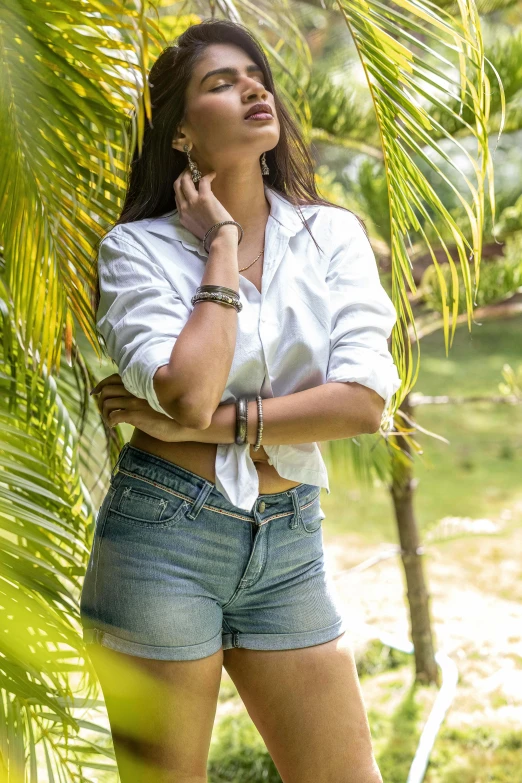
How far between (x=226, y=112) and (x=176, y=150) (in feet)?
0.50

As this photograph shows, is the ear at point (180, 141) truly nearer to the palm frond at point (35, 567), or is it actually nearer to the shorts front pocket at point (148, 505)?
the palm frond at point (35, 567)

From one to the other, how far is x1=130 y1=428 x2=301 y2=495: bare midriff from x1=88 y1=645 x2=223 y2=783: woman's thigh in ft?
0.97

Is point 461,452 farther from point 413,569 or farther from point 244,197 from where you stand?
point 244,197

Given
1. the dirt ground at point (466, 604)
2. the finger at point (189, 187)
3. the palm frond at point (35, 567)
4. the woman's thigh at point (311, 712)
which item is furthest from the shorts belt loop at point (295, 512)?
the dirt ground at point (466, 604)

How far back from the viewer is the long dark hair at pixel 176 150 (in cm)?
161

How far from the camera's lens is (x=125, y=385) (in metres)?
1.45

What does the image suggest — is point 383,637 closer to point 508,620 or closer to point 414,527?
point 414,527

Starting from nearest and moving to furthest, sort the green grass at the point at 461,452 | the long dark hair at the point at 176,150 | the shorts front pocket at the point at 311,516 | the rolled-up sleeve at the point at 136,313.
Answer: the rolled-up sleeve at the point at 136,313 → the shorts front pocket at the point at 311,516 → the long dark hair at the point at 176,150 → the green grass at the point at 461,452

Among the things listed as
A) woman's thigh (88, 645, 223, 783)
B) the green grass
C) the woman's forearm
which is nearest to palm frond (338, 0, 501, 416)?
the woman's forearm

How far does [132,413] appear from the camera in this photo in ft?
4.83

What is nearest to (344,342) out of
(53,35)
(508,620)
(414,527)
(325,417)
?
(325,417)

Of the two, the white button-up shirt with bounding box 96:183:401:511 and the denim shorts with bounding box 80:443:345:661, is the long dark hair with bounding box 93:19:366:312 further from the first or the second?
the denim shorts with bounding box 80:443:345:661

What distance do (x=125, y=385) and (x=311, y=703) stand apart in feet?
1.98

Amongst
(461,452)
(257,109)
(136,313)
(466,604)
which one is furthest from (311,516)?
(461,452)
